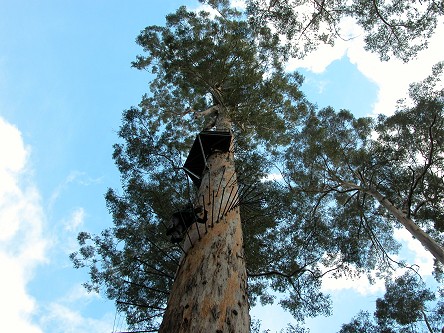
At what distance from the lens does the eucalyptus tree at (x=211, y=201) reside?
3.30 meters

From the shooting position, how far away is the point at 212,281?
10.0 feet

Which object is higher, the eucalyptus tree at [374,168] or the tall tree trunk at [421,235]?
the eucalyptus tree at [374,168]

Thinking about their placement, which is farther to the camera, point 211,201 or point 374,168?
point 374,168

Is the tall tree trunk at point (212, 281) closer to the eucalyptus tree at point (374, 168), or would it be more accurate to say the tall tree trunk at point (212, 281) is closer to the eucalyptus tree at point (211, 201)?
the eucalyptus tree at point (211, 201)

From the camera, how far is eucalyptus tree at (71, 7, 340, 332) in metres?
3.30

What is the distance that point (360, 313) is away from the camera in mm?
13031

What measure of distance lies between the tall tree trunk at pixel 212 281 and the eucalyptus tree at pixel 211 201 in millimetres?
11

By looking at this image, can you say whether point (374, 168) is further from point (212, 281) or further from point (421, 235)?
point (212, 281)

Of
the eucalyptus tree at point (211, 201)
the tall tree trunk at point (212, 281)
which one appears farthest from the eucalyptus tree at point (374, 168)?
the tall tree trunk at point (212, 281)

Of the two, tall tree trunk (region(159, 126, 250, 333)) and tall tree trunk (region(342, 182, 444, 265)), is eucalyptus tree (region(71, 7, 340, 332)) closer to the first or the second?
tall tree trunk (region(159, 126, 250, 333))

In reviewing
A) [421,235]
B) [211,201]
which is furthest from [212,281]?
[421,235]

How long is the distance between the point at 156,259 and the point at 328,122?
32.7 feet

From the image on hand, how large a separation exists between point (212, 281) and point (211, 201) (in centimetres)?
157

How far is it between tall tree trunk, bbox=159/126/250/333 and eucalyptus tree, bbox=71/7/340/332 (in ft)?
0.04
